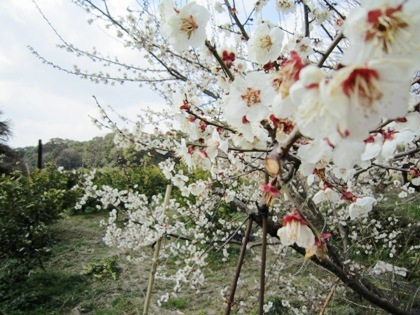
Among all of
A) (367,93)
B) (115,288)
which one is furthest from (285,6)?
(115,288)

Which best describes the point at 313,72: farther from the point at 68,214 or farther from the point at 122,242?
the point at 68,214

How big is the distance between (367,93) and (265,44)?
2.02ft

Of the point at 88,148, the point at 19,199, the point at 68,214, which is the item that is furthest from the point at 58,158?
the point at 19,199

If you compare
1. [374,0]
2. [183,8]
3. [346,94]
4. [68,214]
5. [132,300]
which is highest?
[183,8]

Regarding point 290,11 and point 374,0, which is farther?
point 290,11

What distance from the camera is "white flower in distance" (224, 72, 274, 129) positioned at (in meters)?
0.73

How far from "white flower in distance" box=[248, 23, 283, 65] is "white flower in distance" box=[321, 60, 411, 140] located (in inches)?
23.6

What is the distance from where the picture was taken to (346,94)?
0.41 metres

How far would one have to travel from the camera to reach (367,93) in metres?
0.41

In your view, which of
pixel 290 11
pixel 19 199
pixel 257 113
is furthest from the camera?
pixel 19 199

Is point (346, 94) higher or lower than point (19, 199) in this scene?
higher

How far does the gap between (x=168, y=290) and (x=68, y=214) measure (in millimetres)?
4712

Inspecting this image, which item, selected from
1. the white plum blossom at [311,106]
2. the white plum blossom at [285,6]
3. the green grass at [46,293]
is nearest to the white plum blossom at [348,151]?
the white plum blossom at [311,106]

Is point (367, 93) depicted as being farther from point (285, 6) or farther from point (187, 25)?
point (285, 6)
